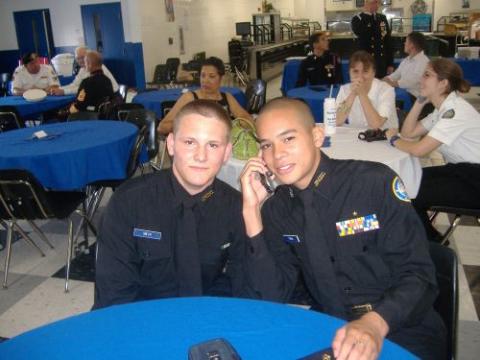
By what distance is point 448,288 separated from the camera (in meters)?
1.41

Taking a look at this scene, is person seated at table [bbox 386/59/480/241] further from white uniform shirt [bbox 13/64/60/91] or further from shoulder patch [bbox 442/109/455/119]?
white uniform shirt [bbox 13/64/60/91]

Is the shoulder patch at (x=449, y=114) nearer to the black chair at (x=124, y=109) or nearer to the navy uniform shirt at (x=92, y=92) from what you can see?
the black chair at (x=124, y=109)

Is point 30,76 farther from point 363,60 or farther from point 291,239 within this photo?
point 291,239

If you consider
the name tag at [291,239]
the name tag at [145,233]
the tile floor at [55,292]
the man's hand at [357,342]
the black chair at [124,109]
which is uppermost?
the black chair at [124,109]

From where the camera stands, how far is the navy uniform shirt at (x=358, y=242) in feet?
4.60

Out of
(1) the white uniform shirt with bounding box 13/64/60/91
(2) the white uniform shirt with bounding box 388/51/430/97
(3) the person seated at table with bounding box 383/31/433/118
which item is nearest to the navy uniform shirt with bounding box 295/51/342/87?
(3) the person seated at table with bounding box 383/31/433/118

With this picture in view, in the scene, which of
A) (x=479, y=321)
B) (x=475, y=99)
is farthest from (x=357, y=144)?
(x=475, y=99)

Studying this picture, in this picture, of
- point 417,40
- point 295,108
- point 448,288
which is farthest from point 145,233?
point 417,40

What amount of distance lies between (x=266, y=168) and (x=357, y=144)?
1.41 m

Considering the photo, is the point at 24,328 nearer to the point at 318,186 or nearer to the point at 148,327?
the point at 148,327

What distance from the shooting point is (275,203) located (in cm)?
158

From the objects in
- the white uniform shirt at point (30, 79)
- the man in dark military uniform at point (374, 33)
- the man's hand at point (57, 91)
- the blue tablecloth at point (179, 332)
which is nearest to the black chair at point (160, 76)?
the white uniform shirt at point (30, 79)

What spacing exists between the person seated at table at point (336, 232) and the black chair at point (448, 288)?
1.1 inches

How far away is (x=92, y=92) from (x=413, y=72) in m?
4.08
